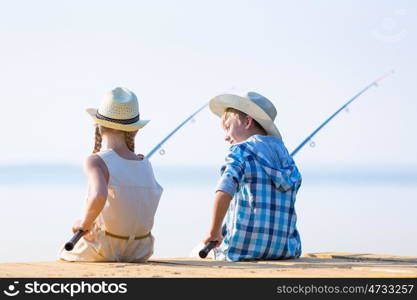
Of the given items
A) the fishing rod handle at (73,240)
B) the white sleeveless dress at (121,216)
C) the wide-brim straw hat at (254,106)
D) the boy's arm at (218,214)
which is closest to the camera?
the fishing rod handle at (73,240)

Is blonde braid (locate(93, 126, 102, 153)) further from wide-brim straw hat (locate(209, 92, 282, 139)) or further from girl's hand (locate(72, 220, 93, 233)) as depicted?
wide-brim straw hat (locate(209, 92, 282, 139))

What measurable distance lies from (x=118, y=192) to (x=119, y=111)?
1.76ft

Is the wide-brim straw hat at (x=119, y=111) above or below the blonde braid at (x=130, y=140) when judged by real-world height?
above

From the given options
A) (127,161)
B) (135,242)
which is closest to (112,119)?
(127,161)

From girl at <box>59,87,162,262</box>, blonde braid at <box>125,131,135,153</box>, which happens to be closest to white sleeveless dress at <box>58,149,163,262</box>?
girl at <box>59,87,162,262</box>

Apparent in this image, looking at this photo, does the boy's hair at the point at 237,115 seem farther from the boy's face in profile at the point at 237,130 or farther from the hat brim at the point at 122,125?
the hat brim at the point at 122,125

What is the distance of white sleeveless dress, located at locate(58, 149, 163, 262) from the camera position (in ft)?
22.0

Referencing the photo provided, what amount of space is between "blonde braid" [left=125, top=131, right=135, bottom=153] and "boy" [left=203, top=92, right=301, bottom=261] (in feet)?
1.96

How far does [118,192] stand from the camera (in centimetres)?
673

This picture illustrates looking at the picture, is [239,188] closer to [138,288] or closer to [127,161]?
[127,161]

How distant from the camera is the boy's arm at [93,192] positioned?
646 cm

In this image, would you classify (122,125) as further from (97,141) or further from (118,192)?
(118,192)

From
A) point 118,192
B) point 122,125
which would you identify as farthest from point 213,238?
point 122,125

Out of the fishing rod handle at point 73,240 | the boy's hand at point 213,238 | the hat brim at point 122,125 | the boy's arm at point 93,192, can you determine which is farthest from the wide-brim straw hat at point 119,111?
the boy's hand at point 213,238
